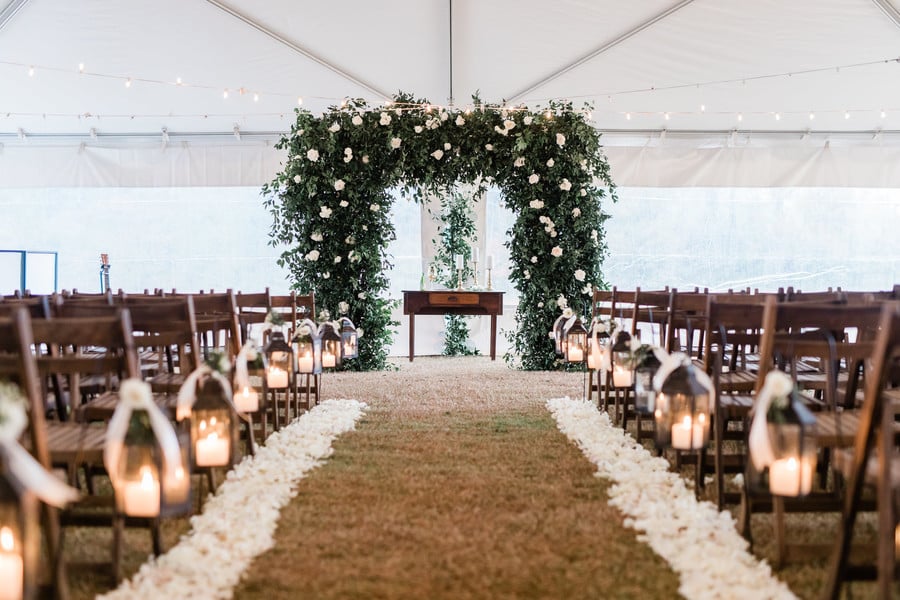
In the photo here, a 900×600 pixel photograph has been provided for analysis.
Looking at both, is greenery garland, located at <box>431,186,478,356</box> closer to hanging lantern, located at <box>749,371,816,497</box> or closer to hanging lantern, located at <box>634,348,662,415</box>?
Answer: hanging lantern, located at <box>634,348,662,415</box>

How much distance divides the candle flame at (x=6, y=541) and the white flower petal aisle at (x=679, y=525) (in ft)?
5.85

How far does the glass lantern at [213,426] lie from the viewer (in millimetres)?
2488

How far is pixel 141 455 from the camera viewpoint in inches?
Answer: 78.5

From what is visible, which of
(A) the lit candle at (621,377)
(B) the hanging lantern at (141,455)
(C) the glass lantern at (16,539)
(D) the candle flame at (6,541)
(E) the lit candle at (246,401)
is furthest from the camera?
(A) the lit candle at (621,377)

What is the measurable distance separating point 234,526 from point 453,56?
5.42 metres

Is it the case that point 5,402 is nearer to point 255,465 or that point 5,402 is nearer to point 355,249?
point 255,465

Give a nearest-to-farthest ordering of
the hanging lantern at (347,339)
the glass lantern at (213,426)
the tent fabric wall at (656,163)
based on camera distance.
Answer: the glass lantern at (213,426), the hanging lantern at (347,339), the tent fabric wall at (656,163)

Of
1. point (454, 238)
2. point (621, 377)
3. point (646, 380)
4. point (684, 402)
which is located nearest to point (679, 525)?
point (684, 402)

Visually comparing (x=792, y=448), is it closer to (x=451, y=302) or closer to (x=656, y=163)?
(x=451, y=302)

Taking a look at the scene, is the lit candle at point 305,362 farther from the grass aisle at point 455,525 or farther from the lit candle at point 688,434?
the lit candle at point 688,434

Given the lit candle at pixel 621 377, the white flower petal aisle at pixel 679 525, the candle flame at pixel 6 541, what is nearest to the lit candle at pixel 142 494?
the candle flame at pixel 6 541

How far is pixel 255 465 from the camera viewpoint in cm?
358

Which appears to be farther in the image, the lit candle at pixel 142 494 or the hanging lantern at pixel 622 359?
the hanging lantern at pixel 622 359

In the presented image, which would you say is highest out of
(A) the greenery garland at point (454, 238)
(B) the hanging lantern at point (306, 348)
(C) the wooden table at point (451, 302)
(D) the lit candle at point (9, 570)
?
(A) the greenery garland at point (454, 238)
